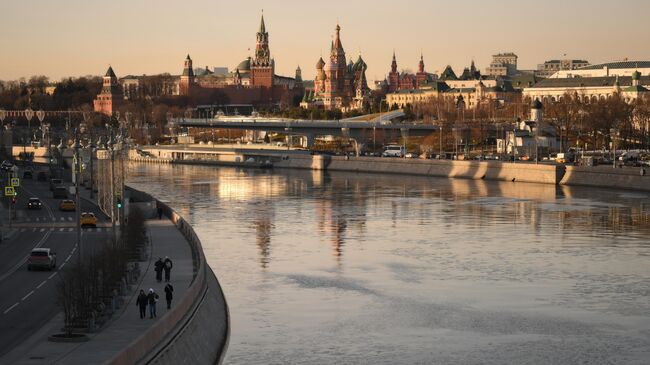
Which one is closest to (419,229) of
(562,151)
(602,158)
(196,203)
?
(196,203)

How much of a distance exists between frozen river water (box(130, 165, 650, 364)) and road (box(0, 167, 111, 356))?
16.3 ft

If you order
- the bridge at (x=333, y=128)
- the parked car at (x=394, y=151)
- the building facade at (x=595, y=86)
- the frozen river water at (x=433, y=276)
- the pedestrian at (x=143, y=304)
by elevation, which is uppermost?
the building facade at (x=595, y=86)

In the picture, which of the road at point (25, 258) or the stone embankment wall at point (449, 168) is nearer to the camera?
the road at point (25, 258)

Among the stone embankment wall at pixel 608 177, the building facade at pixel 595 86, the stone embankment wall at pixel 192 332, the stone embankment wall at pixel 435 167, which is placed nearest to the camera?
the stone embankment wall at pixel 192 332

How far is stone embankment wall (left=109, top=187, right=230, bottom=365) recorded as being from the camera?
81.6 feet

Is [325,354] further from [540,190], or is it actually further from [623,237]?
[540,190]

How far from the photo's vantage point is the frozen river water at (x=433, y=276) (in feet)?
110

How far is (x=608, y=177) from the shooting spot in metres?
90.1

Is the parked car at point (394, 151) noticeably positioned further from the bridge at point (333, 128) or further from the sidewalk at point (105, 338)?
the sidewalk at point (105, 338)

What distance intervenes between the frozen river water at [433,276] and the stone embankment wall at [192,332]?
606 mm

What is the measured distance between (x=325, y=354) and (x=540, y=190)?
58.8 m

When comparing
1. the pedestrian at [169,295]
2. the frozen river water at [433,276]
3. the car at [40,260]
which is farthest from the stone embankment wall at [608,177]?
the pedestrian at [169,295]

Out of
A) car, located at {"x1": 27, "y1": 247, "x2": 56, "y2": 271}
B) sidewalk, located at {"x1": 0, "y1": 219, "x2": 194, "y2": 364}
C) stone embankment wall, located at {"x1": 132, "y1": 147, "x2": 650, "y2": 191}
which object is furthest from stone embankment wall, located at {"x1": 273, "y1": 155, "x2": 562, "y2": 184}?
sidewalk, located at {"x1": 0, "y1": 219, "x2": 194, "y2": 364}

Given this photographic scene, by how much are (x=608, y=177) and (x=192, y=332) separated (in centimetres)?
6491
